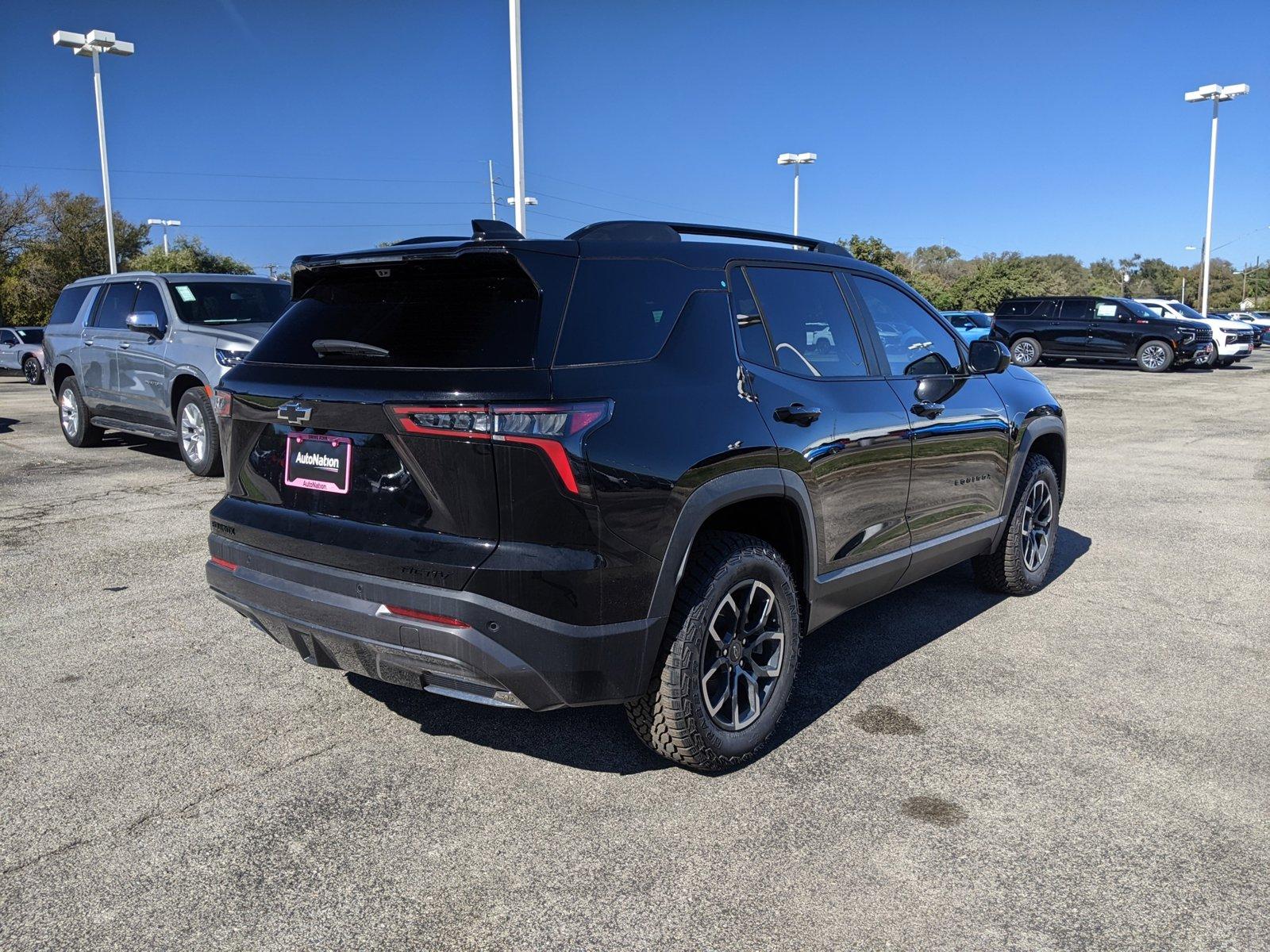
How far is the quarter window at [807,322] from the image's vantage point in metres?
3.78

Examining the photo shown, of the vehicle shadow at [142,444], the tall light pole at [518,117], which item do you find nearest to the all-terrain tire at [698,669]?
the vehicle shadow at [142,444]

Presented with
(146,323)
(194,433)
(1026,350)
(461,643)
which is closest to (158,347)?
(146,323)

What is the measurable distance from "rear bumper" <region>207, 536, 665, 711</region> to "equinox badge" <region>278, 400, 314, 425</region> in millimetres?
452

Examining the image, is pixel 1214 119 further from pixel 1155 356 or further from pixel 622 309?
pixel 622 309

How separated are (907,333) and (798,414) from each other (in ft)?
4.12

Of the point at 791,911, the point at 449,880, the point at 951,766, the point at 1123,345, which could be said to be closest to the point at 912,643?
the point at 951,766

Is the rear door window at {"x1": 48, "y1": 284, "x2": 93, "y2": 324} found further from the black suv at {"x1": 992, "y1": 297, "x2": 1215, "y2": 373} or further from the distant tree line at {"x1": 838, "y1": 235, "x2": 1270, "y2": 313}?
the distant tree line at {"x1": 838, "y1": 235, "x2": 1270, "y2": 313}

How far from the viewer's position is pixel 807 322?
3.97 meters

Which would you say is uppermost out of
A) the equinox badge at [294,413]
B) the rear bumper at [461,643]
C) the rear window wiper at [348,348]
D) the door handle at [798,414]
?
Answer: the rear window wiper at [348,348]

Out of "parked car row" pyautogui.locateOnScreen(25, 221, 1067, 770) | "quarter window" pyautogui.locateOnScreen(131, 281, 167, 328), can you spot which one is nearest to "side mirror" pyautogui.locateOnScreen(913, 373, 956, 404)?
"parked car row" pyautogui.locateOnScreen(25, 221, 1067, 770)

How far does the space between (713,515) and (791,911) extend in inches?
49.1

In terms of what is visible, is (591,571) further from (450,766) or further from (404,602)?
(450,766)

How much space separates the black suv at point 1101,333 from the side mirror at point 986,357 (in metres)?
21.6

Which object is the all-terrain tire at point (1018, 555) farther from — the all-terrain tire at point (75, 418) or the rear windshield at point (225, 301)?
the all-terrain tire at point (75, 418)
